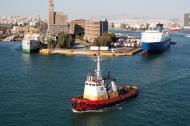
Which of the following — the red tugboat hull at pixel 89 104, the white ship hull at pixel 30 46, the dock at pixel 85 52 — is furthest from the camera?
the white ship hull at pixel 30 46

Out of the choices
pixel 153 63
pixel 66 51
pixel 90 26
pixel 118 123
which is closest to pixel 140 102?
pixel 118 123

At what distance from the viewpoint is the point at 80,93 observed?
29109 millimetres

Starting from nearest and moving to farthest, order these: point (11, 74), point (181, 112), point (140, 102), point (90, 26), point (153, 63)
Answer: point (181, 112) → point (140, 102) → point (11, 74) → point (153, 63) → point (90, 26)

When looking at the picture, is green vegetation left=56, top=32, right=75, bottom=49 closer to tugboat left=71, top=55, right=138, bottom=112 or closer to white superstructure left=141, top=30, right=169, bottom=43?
white superstructure left=141, top=30, right=169, bottom=43

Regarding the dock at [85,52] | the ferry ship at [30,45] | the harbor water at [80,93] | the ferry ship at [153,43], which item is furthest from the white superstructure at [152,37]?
the ferry ship at [30,45]

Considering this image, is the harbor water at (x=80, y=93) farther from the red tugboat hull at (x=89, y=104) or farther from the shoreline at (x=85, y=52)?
the shoreline at (x=85, y=52)

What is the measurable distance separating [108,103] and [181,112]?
4.90 meters

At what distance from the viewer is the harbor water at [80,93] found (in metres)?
23.2

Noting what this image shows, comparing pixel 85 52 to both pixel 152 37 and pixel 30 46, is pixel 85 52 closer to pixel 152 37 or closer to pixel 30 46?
pixel 30 46

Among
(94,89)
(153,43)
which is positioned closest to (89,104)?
(94,89)

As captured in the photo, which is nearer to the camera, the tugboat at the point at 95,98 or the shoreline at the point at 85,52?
the tugboat at the point at 95,98

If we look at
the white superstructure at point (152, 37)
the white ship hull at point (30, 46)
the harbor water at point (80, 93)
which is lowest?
the harbor water at point (80, 93)

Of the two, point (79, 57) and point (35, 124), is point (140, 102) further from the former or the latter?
point (79, 57)

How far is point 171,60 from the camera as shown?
2055 inches
